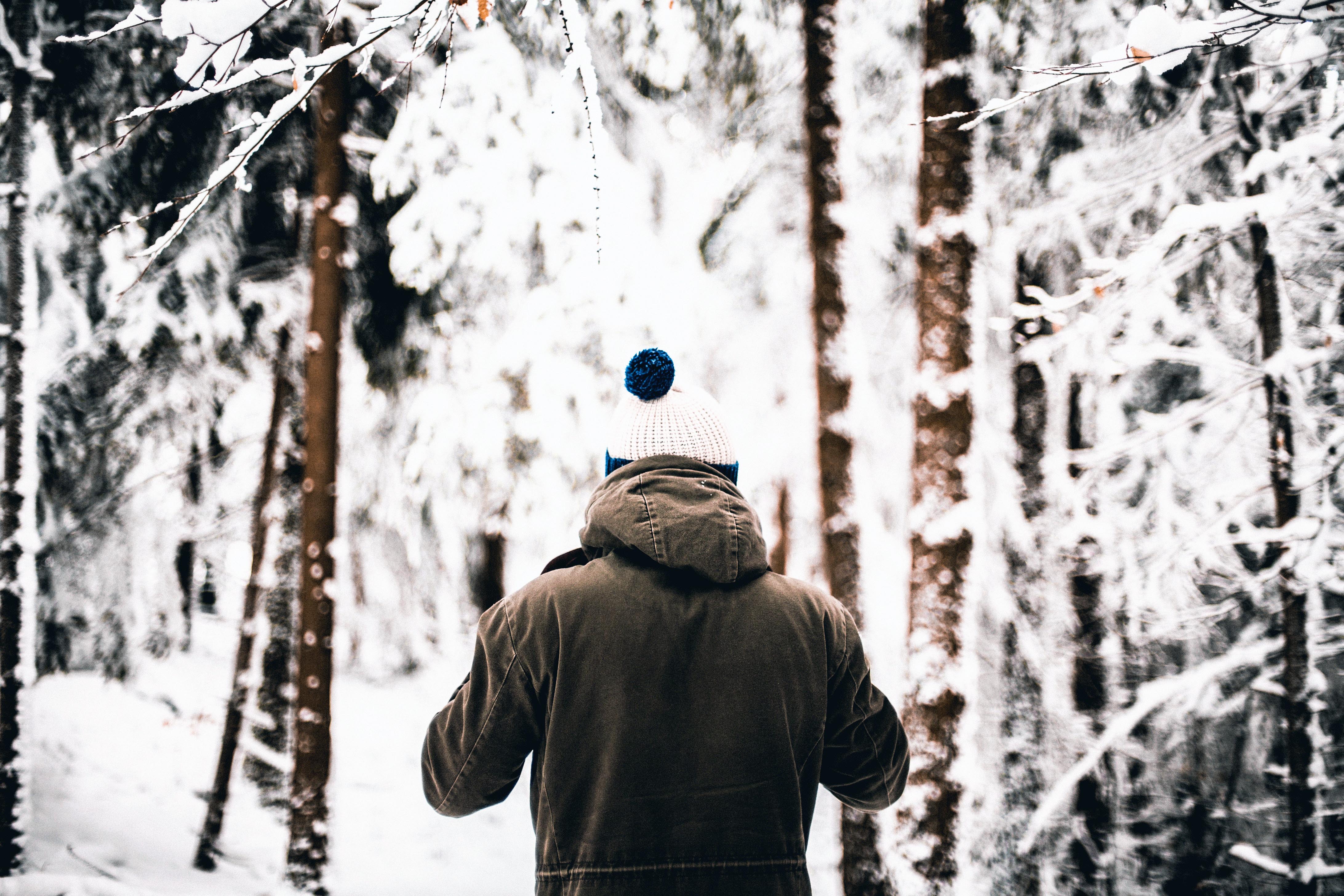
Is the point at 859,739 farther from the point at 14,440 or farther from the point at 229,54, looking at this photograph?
the point at 14,440

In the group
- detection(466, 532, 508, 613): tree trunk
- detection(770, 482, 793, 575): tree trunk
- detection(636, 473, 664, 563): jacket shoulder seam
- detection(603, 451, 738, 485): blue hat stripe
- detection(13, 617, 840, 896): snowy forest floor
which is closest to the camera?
detection(636, 473, 664, 563): jacket shoulder seam

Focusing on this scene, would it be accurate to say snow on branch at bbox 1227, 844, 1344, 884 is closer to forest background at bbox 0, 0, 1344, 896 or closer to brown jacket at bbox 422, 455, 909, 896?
forest background at bbox 0, 0, 1344, 896

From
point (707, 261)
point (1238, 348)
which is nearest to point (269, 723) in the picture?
point (707, 261)

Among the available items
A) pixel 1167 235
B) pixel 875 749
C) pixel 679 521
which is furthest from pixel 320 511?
pixel 1167 235

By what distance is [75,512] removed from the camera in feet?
18.9

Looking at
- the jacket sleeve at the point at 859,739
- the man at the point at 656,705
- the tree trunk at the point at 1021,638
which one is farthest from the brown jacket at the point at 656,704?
the tree trunk at the point at 1021,638

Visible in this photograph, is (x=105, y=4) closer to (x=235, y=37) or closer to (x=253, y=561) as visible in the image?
(x=253, y=561)

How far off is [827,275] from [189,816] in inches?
250

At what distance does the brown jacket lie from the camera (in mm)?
1304

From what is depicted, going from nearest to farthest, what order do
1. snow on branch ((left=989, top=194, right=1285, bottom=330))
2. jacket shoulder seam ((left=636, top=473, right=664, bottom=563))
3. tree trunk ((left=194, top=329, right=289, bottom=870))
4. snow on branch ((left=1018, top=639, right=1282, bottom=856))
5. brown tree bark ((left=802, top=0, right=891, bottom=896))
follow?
jacket shoulder seam ((left=636, top=473, right=664, bottom=563)) < snow on branch ((left=989, top=194, right=1285, bottom=330)) < snow on branch ((left=1018, top=639, right=1282, bottom=856)) < brown tree bark ((left=802, top=0, right=891, bottom=896)) < tree trunk ((left=194, top=329, right=289, bottom=870))

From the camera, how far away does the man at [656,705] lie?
1.30m

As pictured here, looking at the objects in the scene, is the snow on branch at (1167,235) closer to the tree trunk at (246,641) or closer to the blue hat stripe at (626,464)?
the blue hat stripe at (626,464)

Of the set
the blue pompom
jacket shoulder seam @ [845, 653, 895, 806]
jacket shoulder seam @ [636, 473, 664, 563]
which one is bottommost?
jacket shoulder seam @ [845, 653, 895, 806]

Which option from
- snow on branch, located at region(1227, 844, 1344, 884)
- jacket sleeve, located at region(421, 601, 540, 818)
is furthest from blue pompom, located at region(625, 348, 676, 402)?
snow on branch, located at region(1227, 844, 1344, 884)
